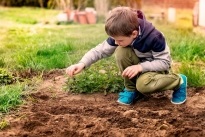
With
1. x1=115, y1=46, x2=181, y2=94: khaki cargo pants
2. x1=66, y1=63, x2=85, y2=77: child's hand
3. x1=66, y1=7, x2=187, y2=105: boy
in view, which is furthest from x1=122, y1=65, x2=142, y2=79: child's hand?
x1=66, y1=63, x2=85, y2=77: child's hand

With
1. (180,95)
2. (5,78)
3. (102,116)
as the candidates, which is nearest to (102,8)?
(5,78)

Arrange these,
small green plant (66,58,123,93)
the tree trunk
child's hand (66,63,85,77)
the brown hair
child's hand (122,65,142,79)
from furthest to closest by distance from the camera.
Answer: the tree trunk, small green plant (66,58,123,93), child's hand (66,63,85,77), child's hand (122,65,142,79), the brown hair

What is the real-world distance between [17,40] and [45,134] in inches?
172

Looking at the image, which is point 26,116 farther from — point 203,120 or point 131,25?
point 203,120

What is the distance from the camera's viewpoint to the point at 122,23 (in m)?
3.39

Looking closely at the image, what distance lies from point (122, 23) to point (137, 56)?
0.40 meters

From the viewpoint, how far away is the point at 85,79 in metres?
4.11

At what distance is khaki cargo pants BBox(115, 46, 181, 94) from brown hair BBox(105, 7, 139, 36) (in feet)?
0.89

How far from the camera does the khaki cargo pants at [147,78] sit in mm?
3596

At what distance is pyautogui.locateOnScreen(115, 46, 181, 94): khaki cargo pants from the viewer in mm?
3596

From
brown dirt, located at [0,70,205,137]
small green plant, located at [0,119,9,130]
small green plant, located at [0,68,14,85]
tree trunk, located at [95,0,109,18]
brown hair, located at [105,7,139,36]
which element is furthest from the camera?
tree trunk, located at [95,0,109,18]

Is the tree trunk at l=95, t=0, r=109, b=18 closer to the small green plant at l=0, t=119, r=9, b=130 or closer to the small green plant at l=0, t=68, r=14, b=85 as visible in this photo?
the small green plant at l=0, t=68, r=14, b=85

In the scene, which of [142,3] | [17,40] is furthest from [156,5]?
[17,40]

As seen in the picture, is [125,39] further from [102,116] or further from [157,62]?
[102,116]
